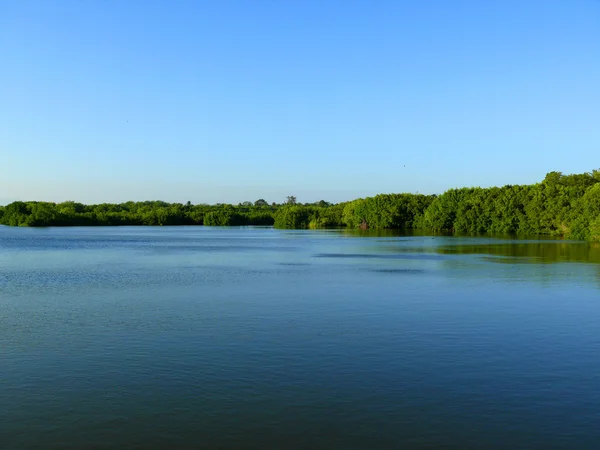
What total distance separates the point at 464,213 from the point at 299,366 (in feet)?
316

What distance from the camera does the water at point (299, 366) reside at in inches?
425

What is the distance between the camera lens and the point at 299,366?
14.8 metres

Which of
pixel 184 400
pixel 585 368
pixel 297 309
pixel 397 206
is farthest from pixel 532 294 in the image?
pixel 397 206

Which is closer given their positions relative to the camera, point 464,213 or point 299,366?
point 299,366

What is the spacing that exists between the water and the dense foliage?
5538 centimetres

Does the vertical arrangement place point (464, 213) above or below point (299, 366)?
above

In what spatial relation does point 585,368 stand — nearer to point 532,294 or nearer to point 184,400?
point 184,400

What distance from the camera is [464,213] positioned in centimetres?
10681

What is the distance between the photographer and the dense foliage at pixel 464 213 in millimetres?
86438

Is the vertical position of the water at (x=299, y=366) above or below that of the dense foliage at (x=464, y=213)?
below

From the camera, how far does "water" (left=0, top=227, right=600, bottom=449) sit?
35.4 feet

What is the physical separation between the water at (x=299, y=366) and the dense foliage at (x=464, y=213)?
182 ft

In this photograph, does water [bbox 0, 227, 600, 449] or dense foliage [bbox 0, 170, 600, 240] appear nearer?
water [bbox 0, 227, 600, 449]

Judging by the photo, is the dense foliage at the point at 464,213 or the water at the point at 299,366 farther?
the dense foliage at the point at 464,213
